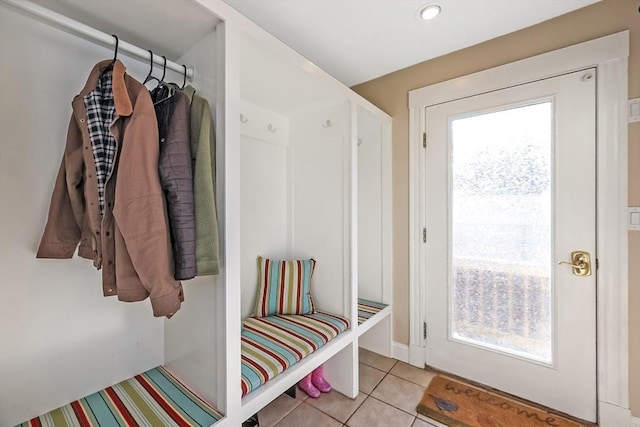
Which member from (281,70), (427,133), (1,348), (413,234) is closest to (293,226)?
(413,234)

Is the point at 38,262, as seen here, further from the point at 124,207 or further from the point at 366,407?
the point at 366,407

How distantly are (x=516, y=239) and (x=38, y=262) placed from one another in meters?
2.52

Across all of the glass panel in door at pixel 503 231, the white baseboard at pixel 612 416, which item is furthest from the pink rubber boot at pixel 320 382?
the white baseboard at pixel 612 416

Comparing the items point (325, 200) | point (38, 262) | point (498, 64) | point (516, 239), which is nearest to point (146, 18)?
point (38, 262)

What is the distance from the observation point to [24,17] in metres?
1.10

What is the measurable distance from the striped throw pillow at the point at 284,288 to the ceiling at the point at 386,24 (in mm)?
1535

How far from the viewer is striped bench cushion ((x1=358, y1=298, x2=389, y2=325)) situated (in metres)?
2.07

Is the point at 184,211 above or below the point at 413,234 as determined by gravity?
above

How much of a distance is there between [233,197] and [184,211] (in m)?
0.18

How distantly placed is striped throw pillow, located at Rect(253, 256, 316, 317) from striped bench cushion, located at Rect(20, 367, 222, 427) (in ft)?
2.41

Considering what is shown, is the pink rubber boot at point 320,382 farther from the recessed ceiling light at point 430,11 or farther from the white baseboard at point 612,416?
the recessed ceiling light at point 430,11

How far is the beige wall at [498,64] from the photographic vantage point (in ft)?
4.92

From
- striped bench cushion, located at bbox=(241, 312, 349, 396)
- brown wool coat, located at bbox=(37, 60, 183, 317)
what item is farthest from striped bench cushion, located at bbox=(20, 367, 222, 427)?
brown wool coat, located at bbox=(37, 60, 183, 317)

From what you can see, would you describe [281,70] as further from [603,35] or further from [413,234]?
[603,35]
